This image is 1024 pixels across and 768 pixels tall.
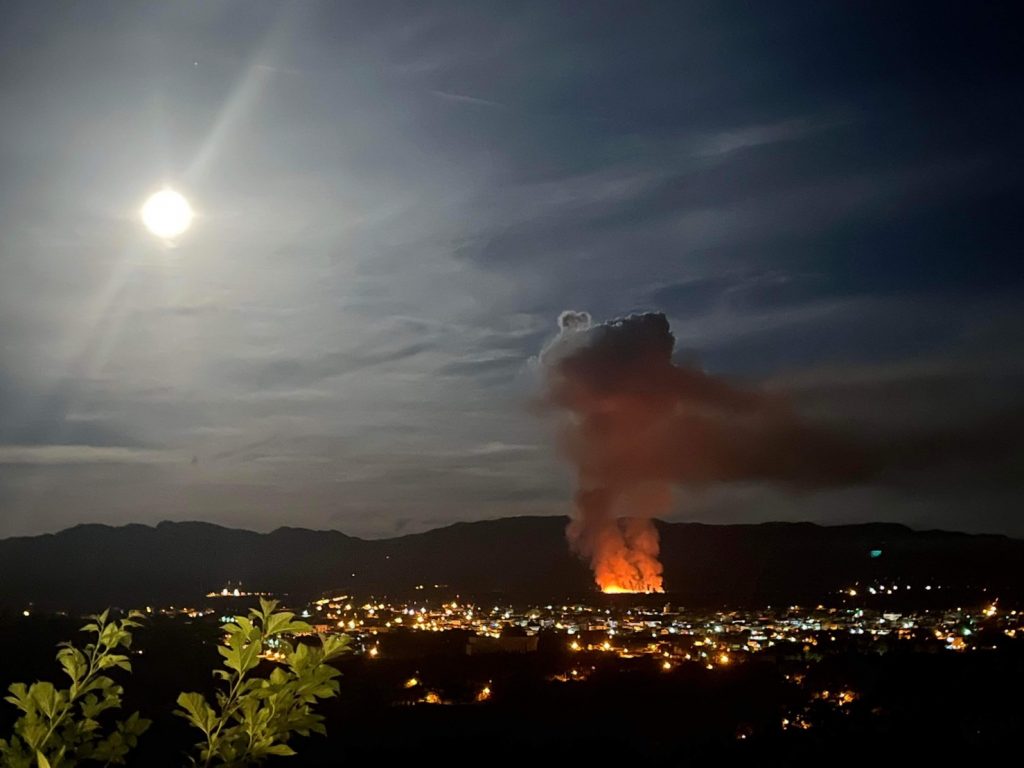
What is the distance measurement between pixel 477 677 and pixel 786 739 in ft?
64.6

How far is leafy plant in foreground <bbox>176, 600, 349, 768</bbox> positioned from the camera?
3.54 metres

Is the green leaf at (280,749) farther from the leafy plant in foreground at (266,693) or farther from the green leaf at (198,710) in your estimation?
the green leaf at (198,710)

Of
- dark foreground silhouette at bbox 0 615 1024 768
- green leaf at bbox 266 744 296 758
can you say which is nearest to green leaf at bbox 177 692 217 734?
green leaf at bbox 266 744 296 758

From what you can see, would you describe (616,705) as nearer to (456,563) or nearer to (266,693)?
(266,693)

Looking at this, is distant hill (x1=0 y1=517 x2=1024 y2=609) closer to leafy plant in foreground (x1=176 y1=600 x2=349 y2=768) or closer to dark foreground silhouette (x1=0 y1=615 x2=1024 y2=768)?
dark foreground silhouette (x1=0 y1=615 x2=1024 y2=768)

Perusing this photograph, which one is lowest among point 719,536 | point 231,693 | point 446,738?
point 446,738

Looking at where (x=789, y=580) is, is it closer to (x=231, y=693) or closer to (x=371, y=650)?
(x=371, y=650)

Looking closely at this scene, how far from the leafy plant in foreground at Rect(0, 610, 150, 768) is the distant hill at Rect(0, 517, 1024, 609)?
79906 mm

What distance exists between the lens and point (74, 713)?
4148 mm

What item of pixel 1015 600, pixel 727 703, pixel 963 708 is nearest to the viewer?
pixel 963 708

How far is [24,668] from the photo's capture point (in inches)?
1260

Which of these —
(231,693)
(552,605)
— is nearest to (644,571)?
(552,605)

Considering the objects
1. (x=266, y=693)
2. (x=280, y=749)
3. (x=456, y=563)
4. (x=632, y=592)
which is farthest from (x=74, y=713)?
Result: (x=456, y=563)

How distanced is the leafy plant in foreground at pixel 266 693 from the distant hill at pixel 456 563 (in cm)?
8081
